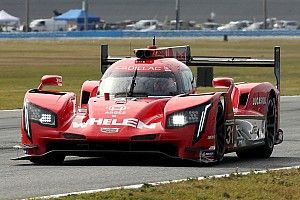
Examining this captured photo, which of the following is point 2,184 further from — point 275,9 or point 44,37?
point 275,9

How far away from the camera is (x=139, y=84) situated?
15.0m

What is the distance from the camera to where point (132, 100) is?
14.6 m

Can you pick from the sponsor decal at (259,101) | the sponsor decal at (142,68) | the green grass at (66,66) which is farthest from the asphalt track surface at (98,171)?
the green grass at (66,66)

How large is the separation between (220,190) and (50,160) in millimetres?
3652

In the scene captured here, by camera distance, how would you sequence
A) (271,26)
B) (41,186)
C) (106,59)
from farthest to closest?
1. (271,26)
2. (106,59)
3. (41,186)

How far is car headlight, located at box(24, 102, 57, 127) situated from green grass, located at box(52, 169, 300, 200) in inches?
107

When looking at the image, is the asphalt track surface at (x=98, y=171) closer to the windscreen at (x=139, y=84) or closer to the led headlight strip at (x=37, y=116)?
the led headlight strip at (x=37, y=116)

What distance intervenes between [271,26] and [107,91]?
112610 millimetres

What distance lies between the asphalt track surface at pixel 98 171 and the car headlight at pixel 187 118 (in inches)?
19.9

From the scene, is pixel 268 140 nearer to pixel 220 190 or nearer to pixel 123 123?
pixel 123 123

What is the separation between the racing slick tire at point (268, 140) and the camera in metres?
15.9

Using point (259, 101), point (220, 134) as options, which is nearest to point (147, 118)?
point (220, 134)

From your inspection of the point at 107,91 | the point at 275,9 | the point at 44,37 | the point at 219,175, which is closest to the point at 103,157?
the point at 107,91

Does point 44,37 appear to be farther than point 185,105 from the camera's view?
Yes
